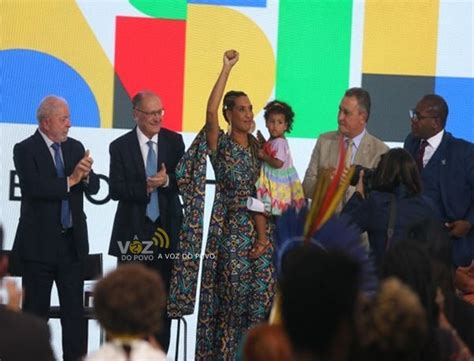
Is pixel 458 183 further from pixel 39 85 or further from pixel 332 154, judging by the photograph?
pixel 39 85

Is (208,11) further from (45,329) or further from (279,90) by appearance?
(45,329)

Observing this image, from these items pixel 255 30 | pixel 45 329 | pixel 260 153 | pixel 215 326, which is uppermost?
pixel 255 30

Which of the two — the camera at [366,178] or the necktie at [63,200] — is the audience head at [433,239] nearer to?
the camera at [366,178]

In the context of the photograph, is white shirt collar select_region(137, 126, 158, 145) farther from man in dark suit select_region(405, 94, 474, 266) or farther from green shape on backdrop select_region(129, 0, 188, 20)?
man in dark suit select_region(405, 94, 474, 266)

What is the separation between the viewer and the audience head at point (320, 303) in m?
2.72

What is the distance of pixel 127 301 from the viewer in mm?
3264

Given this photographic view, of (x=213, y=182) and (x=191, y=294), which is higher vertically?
(x=213, y=182)

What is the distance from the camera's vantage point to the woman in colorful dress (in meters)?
6.81

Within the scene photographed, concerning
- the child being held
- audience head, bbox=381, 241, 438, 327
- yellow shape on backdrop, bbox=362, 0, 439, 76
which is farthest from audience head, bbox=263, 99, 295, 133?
audience head, bbox=381, 241, 438, 327

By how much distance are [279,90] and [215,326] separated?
1.49 m

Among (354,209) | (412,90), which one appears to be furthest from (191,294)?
(412,90)

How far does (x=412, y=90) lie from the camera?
7672mm

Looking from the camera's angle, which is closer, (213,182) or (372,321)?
(372,321)

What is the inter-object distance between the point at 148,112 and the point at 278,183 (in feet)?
2.62
